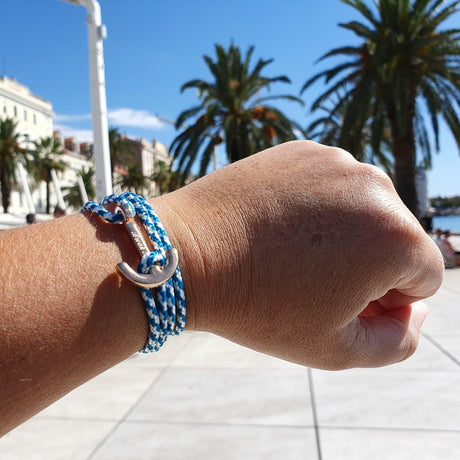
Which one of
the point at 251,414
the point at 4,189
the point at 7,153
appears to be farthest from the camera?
the point at 4,189

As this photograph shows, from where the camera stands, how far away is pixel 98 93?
18.7ft

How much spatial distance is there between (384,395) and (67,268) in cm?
331

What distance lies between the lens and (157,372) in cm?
416

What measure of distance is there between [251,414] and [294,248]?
2658 mm

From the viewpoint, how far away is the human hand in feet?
2.79

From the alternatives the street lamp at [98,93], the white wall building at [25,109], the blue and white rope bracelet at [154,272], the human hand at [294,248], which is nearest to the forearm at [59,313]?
the blue and white rope bracelet at [154,272]

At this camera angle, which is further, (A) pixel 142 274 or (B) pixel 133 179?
(B) pixel 133 179

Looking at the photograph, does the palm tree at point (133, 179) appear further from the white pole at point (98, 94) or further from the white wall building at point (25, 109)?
the white pole at point (98, 94)

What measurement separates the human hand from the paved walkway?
2062mm

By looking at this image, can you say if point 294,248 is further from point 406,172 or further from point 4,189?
point 4,189

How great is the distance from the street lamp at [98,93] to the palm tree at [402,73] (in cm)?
904

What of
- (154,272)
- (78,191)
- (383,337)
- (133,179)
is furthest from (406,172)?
(78,191)

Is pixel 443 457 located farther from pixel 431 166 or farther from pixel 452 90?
pixel 431 166

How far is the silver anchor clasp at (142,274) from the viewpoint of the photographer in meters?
0.71
